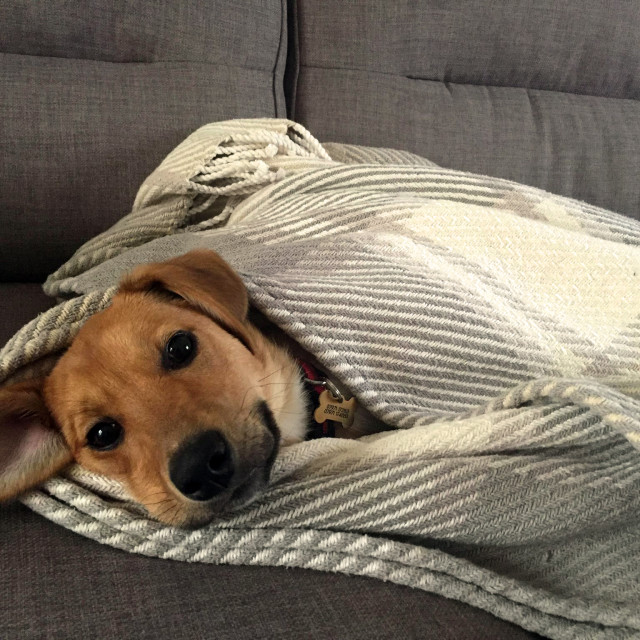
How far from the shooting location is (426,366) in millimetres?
950

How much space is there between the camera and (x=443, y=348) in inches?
37.5

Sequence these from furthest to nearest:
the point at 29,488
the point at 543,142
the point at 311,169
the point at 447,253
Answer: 1. the point at 543,142
2. the point at 311,169
3. the point at 447,253
4. the point at 29,488

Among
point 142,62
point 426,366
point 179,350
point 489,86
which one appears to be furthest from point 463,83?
point 179,350

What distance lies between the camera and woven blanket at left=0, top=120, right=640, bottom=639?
2.46 feet

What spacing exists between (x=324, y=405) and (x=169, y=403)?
0.93 ft

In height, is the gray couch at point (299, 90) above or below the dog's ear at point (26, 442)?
above

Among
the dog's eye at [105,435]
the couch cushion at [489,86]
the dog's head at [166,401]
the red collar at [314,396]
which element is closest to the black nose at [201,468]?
the dog's head at [166,401]

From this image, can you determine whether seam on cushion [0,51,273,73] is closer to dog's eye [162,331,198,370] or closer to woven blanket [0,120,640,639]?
woven blanket [0,120,640,639]

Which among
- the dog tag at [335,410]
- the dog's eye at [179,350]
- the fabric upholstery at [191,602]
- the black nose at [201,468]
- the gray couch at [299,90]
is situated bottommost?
the fabric upholstery at [191,602]

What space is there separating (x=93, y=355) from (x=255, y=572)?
0.43 m

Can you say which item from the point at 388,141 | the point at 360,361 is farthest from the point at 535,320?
the point at 388,141

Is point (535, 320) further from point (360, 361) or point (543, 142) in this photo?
point (543, 142)

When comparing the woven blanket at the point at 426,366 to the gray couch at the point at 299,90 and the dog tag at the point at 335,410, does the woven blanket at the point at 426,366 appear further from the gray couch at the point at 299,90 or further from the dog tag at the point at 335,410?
the gray couch at the point at 299,90

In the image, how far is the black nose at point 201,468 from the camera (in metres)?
0.76
